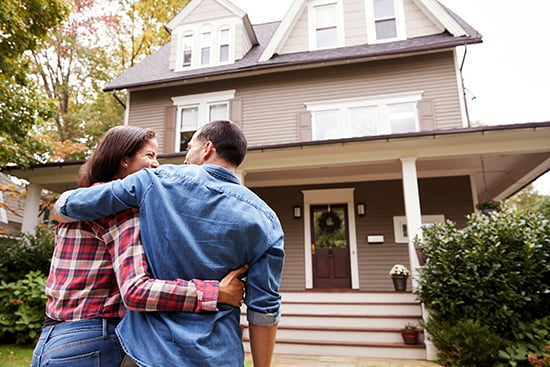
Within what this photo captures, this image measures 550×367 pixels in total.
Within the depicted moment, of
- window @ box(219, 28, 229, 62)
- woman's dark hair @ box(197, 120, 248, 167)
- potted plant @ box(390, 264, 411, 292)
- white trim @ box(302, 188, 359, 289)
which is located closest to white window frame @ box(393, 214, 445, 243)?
white trim @ box(302, 188, 359, 289)

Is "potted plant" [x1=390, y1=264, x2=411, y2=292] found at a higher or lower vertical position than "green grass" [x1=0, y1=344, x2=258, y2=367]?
higher

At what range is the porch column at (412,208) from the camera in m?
5.86

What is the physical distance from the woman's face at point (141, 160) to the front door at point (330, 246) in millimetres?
7808

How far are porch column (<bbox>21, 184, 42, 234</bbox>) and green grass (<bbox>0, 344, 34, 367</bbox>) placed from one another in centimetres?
304

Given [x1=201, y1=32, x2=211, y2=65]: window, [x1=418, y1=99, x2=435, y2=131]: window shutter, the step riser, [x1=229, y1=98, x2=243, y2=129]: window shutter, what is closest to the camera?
the step riser

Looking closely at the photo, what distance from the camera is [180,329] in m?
1.01

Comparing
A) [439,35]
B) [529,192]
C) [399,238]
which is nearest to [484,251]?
[399,238]

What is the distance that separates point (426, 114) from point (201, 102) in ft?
19.5

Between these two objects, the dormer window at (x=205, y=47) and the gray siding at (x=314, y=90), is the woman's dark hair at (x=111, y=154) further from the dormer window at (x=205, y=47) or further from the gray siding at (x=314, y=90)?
the dormer window at (x=205, y=47)

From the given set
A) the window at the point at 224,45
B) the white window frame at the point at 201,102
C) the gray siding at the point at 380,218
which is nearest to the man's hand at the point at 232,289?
the gray siding at the point at 380,218

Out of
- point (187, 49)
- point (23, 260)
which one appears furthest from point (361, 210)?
point (23, 260)

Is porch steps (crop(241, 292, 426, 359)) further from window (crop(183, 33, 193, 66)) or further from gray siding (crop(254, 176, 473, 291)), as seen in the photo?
window (crop(183, 33, 193, 66))

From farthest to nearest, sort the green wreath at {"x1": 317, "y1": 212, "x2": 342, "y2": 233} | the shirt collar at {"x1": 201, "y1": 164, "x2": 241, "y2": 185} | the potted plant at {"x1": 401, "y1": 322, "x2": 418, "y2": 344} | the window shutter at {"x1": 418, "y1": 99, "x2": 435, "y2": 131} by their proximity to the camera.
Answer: the green wreath at {"x1": 317, "y1": 212, "x2": 342, "y2": 233}
the window shutter at {"x1": 418, "y1": 99, "x2": 435, "y2": 131}
the potted plant at {"x1": 401, "y1": 322, "x2": 418, "y2": 344}
the shirt collar at {"x1": 201, "y1": 164, "x2": 241, "y2": 185}

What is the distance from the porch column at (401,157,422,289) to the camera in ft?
19.2
